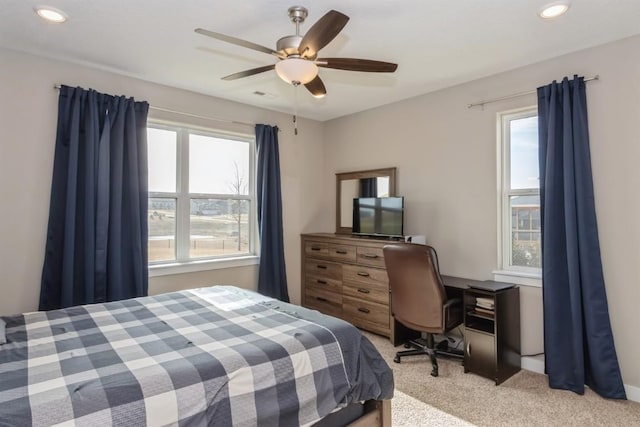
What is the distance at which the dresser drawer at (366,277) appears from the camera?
3.58 meters

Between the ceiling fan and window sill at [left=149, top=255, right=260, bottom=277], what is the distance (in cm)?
212

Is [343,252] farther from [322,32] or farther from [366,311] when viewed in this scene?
[322,32]

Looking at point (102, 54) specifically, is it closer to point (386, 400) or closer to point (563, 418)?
point (386, 400)

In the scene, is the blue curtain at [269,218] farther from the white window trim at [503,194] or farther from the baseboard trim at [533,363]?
the baseboard trim at [533,363]

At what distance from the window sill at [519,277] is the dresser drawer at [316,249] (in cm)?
179

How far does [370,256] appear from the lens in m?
3.69

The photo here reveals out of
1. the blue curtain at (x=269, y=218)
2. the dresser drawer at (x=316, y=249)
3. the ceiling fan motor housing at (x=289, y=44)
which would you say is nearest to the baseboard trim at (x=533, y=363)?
the dresser drawer at (x=316, y=249)

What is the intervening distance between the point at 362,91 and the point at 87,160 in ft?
8.44

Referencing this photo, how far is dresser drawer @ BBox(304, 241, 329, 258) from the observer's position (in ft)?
13.9

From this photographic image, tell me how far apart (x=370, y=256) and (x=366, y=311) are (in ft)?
1.89

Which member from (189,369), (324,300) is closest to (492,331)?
(324,300)

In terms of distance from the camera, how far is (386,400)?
1.92 m

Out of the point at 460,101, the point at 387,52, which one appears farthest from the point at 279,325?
the point at 460,101

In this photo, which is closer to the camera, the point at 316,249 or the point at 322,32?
the point at 322,32
